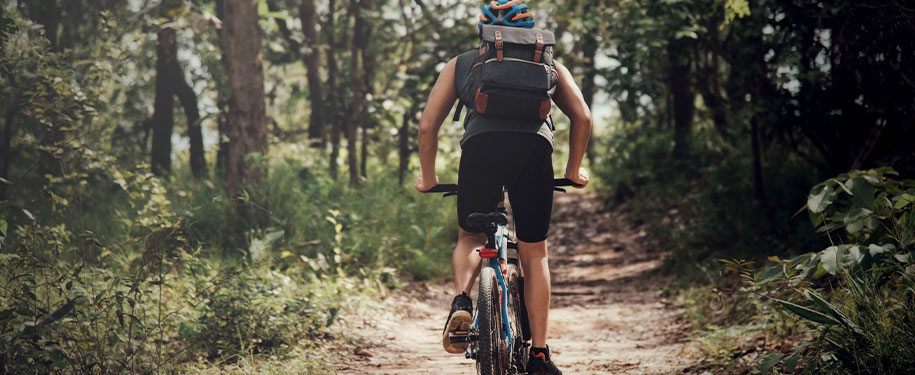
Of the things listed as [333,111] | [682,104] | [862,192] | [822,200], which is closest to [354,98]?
[333,111]

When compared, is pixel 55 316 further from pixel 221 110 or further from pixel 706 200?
pixel 706 200

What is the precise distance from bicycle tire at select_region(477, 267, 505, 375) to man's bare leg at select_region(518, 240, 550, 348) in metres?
0.56

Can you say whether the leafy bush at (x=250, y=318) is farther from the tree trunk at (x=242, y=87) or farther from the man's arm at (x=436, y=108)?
the tree trunk at (x=242, y=87)

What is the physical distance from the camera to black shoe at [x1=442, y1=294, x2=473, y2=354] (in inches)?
132

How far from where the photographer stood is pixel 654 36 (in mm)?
7746

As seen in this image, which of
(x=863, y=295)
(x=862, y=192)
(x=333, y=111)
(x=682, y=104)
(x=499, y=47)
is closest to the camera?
(x=499, y=47)

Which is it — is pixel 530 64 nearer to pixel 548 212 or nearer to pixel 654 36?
pixel 548 212

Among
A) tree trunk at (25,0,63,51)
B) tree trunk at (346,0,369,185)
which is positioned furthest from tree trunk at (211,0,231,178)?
tree trunk at (25,0,63,51)

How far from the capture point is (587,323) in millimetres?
6527

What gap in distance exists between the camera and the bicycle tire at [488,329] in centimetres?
313

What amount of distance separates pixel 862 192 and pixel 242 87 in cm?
644

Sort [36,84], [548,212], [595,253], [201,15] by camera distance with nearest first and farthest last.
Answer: [548,212] < [36,84] < [201,15] < [595,253]

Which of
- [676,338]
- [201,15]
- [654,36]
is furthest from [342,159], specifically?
[676,338]

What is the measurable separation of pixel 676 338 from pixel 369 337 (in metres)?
2.53
